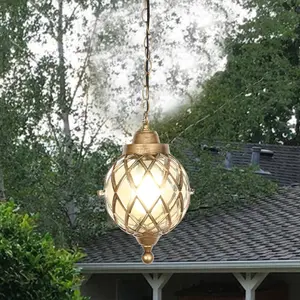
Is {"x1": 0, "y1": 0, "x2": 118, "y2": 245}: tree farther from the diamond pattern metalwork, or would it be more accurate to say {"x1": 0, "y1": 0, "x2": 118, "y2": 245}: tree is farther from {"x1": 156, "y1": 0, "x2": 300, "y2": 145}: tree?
the diamond pattern metalwork

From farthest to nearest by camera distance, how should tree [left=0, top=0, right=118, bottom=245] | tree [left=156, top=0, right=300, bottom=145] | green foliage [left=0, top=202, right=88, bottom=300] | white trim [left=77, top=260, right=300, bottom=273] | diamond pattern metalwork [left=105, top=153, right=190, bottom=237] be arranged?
1. tree [left=156, top=0, right=300, bottom=145]
2. tree [left=0, top=0, right=118, bottom=245]
3. white trim [left=77, top=260, right=300, bottom=273]
4. green foliage [left=0, top=202, right=88, bottom=300]
5. diamond pattern metalwork [left=105, top=153, right=190, bottom=237]

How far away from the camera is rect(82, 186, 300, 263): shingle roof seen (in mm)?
9359

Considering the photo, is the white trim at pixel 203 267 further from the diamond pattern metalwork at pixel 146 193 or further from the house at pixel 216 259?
the diamond pattern metalwork at pixel 146 193

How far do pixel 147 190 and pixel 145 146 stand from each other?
0.17 m

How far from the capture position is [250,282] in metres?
9.33

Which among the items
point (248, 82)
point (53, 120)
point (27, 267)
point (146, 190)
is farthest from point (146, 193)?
point (248, 82)

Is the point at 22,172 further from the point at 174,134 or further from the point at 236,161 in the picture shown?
the point at 236,161

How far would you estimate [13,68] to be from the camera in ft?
37.8

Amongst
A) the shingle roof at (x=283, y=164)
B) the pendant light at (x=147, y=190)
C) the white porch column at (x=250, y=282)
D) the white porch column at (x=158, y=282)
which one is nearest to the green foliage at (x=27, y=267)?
the pendant light at (x=147, y=190)

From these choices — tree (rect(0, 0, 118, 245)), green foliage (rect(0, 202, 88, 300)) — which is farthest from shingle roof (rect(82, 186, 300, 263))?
green foliage (rect(0, 202, 88, 300))

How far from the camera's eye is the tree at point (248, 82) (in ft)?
39.9

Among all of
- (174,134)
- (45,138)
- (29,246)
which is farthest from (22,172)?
(29,246)

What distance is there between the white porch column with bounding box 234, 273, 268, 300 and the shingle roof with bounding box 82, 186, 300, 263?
262 millimetres

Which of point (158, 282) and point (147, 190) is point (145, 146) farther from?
point (158, 282)
